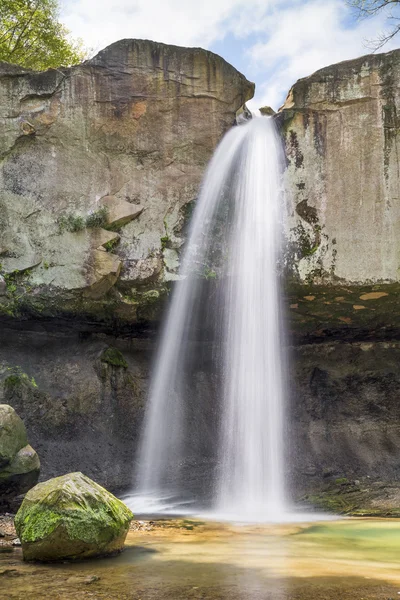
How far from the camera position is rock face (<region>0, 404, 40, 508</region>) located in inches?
249

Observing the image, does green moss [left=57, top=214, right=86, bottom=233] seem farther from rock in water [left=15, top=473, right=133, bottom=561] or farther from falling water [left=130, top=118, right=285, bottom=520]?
rock in water [left=15, top=473, right=133, bottom=561]

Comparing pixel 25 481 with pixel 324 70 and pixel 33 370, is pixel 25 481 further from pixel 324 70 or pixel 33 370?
pixel 324 70

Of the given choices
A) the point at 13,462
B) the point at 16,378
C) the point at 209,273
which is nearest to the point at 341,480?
the point at 209,273

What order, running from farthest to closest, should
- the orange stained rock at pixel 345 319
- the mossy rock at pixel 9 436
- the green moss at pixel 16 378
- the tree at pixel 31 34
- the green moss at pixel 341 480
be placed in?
1. the tree at pixel 31 34
2. the orange stained rock at pixel 345 319
3. the green moss at pixel 16 378
4. the green moss at pixel 341 480
5. the mossy rock at pixel 9 436

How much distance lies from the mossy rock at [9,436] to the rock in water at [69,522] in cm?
198

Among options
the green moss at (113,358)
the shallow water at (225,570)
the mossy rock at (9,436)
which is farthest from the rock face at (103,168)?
the shallow water at (225,570)

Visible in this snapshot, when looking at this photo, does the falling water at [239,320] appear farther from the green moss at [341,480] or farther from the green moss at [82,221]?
the green moss at [82,221]

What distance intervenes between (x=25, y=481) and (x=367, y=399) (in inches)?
245

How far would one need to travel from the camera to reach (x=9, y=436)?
641cm

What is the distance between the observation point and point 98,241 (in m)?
9.03

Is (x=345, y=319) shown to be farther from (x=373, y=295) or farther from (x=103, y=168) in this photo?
(x=103, y=168)

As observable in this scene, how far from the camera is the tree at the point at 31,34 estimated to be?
15406mm

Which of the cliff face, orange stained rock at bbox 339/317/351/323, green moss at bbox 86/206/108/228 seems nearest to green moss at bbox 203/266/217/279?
the cliff face

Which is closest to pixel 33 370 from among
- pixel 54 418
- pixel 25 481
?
pixel 54 418
